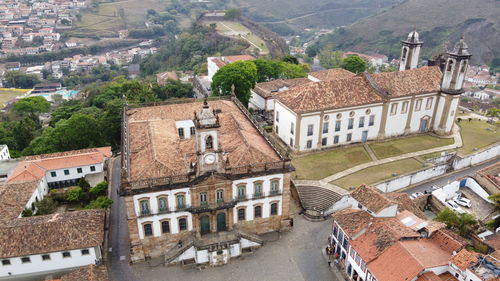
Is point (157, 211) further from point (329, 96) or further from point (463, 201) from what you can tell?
point (463, 201)

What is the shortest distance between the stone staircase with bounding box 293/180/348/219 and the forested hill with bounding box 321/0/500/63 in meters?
111

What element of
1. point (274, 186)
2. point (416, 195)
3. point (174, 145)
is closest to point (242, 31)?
point (174, 145)

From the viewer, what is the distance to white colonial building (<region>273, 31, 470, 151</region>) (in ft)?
143

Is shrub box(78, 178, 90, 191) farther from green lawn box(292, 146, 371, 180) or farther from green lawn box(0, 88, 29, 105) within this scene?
green lawn box(0, 88, 29, 105)

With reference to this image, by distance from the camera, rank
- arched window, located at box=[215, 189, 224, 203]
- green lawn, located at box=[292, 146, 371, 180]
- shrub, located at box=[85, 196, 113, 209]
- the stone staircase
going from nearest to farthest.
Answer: arched window, located at box=[215, 189, 224, 203] → shrub, located at box=[85, 196, 113, 209] → the stone staircase → green lawn, located at box=[292, 146, 371, 180]

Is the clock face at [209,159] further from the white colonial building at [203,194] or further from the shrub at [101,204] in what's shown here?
the shrub at [101,204]

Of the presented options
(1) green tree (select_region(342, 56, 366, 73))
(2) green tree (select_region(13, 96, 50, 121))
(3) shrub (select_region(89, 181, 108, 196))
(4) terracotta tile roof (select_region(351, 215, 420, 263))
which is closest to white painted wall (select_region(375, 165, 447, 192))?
(4) terracotta tile roof (select_region(351, 215, 420, 263))

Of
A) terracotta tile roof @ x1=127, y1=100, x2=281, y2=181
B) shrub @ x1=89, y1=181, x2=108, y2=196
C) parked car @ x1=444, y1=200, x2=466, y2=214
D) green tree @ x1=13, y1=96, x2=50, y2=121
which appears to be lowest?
green tree @ x1=13, y1=96, x2=50, y2=121

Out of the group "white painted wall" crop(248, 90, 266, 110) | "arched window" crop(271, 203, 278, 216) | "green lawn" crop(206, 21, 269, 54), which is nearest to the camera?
"arched window" crop(271, 203, 278, 216)

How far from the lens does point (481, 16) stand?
13625 centimetres

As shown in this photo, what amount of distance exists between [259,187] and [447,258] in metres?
14.9

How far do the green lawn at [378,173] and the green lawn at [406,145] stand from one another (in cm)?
204

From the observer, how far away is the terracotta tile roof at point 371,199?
29.5 m

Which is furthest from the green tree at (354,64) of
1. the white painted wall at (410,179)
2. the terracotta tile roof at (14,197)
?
the terracotta tile roof at (14,197)
